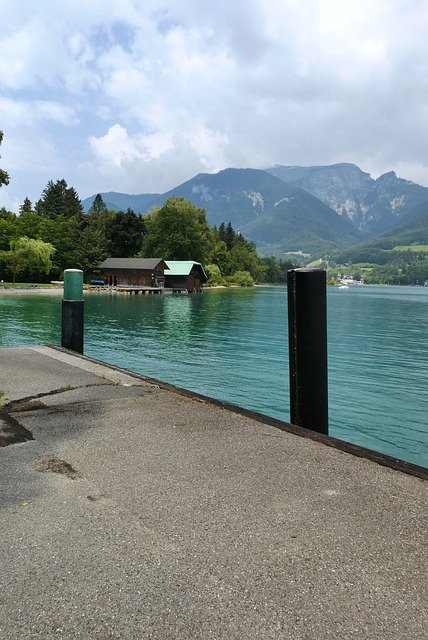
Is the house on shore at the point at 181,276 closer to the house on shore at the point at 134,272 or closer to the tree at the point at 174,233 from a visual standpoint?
the house on shore at the point at 134,272

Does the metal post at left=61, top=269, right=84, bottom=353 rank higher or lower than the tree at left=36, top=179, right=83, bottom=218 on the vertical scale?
lower

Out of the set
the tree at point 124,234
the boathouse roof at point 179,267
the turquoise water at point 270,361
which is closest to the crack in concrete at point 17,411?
the turquoise water at point 270,361

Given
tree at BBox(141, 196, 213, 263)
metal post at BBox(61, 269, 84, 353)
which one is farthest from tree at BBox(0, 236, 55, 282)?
metal post at BBox(61, 269, 84, 353)

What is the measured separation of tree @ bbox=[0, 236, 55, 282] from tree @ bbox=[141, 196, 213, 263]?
1063 inches

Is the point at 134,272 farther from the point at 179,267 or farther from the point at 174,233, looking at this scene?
the point at 174,233

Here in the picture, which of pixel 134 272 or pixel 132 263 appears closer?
pixel 134 272

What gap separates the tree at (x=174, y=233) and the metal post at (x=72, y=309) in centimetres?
9641

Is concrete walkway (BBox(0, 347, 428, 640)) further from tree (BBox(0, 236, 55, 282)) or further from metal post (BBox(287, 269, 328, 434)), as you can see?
tree (BBox(0, 236, 55, 282))

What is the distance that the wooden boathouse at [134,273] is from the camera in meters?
93.6

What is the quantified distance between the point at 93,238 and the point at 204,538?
98391 millimetres

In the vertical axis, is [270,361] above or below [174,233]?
below

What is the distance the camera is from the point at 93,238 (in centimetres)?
9694

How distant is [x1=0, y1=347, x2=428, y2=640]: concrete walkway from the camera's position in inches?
89.9

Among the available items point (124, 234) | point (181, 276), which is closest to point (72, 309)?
point (181, 276)
